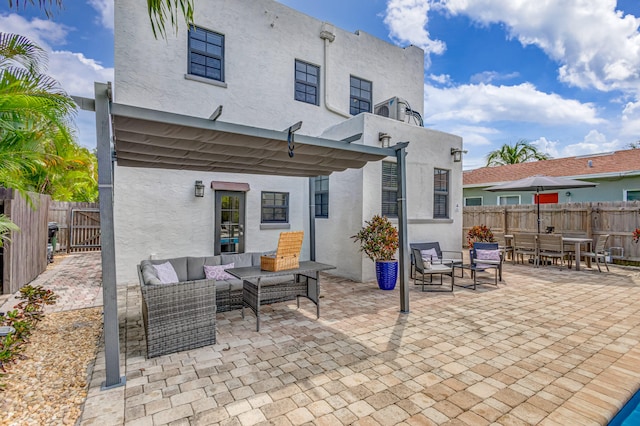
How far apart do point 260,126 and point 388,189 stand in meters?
4.05

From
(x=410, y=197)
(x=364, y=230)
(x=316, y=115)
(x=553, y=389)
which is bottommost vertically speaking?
(x=553, y=389)

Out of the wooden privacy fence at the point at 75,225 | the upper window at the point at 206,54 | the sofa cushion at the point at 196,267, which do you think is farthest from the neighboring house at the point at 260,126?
the wooden privacy fence at the point at 75,225

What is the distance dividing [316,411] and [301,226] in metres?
7.11

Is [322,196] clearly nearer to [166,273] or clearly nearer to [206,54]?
[206,54]

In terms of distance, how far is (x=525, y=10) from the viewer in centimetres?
809

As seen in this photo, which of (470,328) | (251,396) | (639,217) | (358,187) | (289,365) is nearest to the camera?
(251,396)

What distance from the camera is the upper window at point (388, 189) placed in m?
8.26

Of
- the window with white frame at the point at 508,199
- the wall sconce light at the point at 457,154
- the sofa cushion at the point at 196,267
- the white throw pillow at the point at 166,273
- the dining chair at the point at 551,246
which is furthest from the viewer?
the window with white frame at the point at 508,199

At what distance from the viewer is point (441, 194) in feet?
30.6

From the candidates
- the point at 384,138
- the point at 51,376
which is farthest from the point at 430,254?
the point at 51,376

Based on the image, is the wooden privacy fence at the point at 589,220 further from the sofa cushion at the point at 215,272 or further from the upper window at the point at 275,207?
the sofa cushion at the point at 215,272

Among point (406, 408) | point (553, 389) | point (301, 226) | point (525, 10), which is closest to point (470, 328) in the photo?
point (553, 389)

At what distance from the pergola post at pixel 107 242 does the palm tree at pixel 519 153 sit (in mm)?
26137

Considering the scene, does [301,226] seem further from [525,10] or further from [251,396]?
[525,10]
